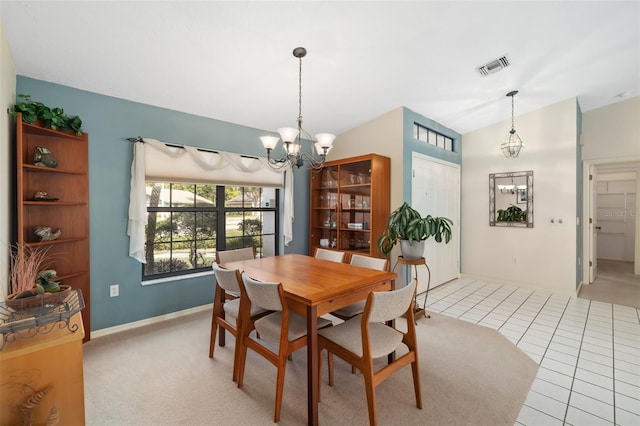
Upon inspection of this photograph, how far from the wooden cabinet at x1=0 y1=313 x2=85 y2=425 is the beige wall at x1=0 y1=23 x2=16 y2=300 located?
3.48 ft

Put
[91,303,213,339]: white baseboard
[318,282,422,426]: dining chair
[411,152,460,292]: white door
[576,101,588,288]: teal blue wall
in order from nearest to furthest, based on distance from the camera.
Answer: [318,282,422,426]: dining chair < [91,303,213,339]: white baseboard < [411,152,460,292]: white door < [576,101,588,288]: teal blue wall

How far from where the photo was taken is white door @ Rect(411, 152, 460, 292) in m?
4.12

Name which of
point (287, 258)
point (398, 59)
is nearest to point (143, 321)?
point (287, 258)

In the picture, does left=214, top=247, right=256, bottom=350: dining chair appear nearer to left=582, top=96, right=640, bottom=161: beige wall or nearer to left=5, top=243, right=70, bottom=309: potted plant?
left=5, top=243, right=70, bottom=309: potted plant

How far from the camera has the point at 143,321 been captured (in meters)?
3.06

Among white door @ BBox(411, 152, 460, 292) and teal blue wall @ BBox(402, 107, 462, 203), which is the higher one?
teal blue wall @ BBox(402, 107, 462, 203)

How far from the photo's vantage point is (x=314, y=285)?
1960 millimetres

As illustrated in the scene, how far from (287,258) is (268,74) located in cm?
186

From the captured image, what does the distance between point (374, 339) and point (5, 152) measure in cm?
292

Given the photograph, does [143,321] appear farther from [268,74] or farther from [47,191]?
[268,74]

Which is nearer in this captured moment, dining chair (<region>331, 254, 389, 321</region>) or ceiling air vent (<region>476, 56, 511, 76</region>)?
dining chair (<region>331, 254, 389, 321</region>)

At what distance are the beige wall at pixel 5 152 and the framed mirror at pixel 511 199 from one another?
19.4 feet

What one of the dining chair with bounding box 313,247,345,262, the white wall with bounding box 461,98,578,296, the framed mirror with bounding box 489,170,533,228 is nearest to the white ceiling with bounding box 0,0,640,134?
the white wall with bounding box 461,98,578,296

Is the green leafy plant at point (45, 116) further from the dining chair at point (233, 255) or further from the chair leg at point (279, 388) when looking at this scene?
the chair leg at point (279, 388)
